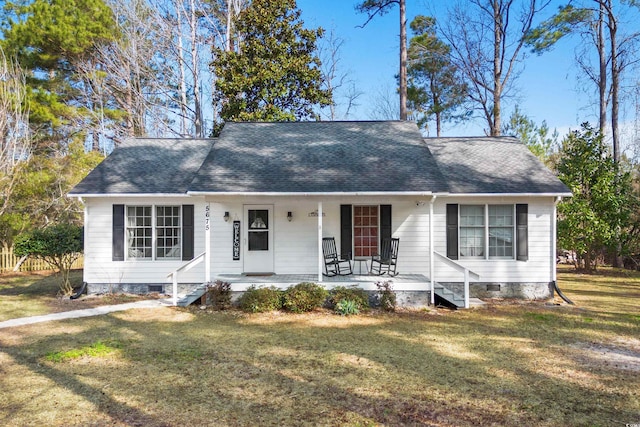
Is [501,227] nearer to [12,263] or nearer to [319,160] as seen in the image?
[319,160]

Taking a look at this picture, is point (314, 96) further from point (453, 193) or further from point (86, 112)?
point (86, 112)

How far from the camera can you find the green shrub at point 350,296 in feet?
28.5

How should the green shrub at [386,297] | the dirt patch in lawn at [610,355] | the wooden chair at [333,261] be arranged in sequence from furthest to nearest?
the wooden chair at [333,261] → the green shrub at [386,297] → the dirt patch in lawn at [610,355]

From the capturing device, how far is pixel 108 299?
395 inches

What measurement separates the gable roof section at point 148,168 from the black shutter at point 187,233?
62 centimetres

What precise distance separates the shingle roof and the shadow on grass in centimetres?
333

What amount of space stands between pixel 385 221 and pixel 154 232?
20.5 feet

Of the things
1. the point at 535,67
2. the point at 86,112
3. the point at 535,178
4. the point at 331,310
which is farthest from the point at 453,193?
the point at 86,112

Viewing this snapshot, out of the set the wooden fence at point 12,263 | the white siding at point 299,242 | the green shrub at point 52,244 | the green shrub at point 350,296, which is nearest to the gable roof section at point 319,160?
the white siding at point 299,242

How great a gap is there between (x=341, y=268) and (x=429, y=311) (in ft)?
8.34

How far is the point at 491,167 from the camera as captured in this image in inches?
445

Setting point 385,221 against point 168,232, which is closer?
point 385,221

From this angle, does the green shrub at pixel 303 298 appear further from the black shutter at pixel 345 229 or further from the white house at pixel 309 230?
the black shutter at pixel 345 229

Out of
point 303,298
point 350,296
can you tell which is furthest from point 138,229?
point 350,296
